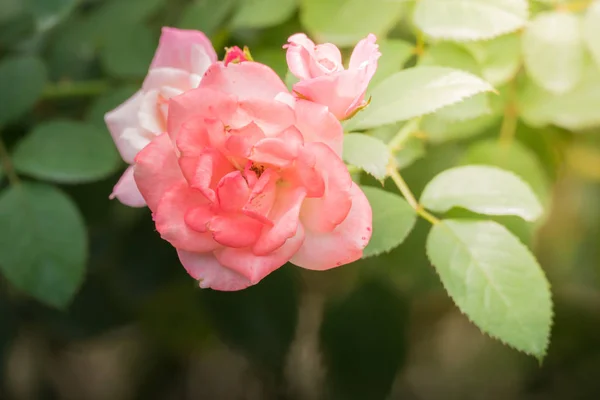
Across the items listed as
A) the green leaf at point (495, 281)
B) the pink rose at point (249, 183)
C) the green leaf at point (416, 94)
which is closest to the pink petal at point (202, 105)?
the pink rose at point (249, 183)

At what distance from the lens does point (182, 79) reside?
1.53 ft

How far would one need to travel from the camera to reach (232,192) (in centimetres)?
38

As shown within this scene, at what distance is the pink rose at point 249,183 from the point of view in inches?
15.0

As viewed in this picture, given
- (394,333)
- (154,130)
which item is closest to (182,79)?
(154,130)

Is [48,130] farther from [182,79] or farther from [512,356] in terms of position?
[512,356]

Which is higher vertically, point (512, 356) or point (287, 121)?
point (287, 121)

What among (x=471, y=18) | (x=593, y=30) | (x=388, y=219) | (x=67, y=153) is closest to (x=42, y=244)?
(x=67, y=153)

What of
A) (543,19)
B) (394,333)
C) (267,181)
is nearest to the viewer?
(267,181)

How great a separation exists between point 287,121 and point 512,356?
37.5 inches

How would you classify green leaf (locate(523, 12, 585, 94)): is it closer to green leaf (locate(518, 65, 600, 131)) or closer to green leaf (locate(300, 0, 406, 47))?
green leaf (locate(518, 65, 600, 131))

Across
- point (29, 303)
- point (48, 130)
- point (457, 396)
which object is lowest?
point (457, 396)

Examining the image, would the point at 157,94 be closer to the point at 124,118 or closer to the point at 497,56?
the point at 124,118

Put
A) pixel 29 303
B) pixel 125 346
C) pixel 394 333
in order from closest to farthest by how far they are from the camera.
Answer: pixel 394 333 → pixel 29 303 → pixel 125 346

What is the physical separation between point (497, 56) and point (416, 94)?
21cm
